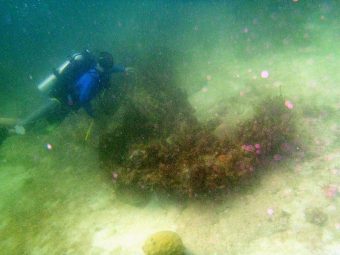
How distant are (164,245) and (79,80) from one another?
207 inches

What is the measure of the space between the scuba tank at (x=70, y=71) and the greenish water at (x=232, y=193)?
1.94 meters

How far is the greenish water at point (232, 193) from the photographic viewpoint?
4.77 metres

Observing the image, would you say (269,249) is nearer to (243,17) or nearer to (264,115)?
(264,115)

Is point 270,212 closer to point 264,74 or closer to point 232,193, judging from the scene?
point 232,193

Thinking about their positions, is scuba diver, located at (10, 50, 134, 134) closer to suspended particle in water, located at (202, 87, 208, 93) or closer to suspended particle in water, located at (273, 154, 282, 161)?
suspended particle in water, located at (202, 87, 208, 93)

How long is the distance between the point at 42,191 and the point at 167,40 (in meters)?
11.9

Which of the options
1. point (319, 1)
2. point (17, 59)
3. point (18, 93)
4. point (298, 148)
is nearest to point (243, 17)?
point (319, 1)

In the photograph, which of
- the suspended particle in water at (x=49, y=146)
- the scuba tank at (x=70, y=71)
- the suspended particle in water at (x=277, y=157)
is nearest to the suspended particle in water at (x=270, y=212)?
the suspended particle in water at (x=277, y=157)

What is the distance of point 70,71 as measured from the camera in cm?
801

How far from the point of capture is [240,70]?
11.2m

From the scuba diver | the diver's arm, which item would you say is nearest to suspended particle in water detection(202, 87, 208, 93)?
the scuba diver

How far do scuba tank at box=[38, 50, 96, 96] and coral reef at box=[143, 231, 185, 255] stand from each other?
220 inches

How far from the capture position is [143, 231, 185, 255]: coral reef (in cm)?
432

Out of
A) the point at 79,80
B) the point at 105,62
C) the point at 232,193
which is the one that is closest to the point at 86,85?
the point at 79,80
